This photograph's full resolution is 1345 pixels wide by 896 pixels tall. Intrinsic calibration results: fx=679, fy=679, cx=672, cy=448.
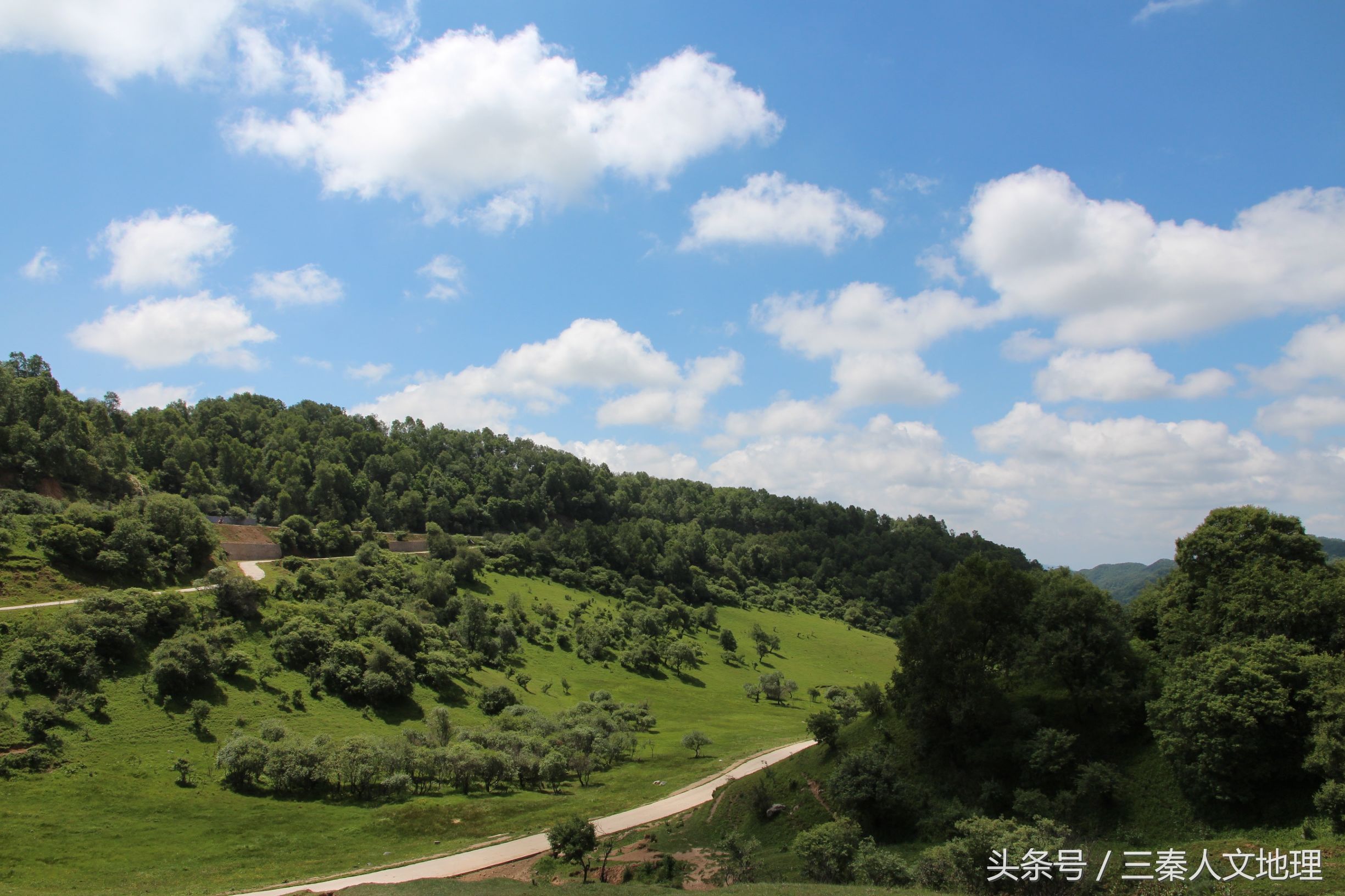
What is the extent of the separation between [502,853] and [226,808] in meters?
22.2

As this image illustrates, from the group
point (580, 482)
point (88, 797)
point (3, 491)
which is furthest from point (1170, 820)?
point (580, 482)

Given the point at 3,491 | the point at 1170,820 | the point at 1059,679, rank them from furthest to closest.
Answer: the point at 3,491, the point at 1059,679, the point at 1170,820

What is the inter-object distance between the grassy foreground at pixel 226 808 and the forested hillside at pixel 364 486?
176 feet

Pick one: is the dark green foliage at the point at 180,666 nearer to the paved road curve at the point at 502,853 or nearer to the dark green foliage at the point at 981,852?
the paved road curve at the point at 502,853

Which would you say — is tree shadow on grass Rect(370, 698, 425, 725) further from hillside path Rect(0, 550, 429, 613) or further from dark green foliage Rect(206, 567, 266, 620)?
hillside path Rect(0, 550, 429, 613)

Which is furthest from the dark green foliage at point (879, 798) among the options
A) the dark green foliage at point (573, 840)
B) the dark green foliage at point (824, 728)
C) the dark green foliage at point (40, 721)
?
the dark green foliage at point (40, 721)

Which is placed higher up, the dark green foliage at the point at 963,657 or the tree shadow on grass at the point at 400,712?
the dark green foliage at the point at 963,657

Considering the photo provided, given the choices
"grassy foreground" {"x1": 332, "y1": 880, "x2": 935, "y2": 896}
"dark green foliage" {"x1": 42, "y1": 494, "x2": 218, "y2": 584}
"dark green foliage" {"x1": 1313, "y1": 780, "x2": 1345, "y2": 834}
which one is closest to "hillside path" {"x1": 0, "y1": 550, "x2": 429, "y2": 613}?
"dark green foliage" {"x1": 42, "y1": 494, "x2": 218, "y2": 584}

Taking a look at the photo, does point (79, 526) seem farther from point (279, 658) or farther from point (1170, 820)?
point (1170, 820)

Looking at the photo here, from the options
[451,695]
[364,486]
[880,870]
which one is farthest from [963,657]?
[364,486]

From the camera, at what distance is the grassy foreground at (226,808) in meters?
38.8

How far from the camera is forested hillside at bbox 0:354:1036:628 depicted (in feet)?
342

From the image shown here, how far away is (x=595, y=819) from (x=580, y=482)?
152534mm

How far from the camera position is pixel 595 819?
48.0m
